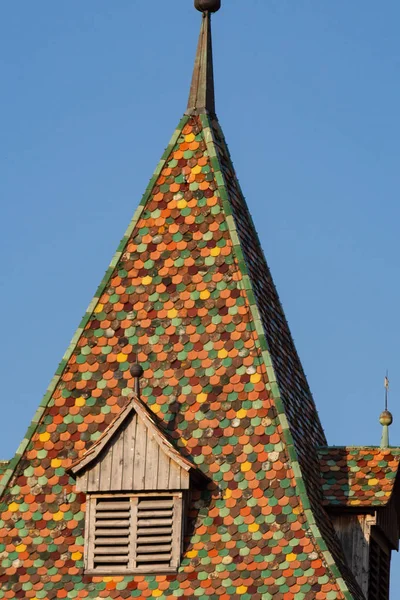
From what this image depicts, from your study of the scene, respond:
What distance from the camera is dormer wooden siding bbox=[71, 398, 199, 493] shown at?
36531 millimetres

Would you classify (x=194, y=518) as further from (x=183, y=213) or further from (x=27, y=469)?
(x=183, y=213)

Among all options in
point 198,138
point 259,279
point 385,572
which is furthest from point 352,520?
point 198,138

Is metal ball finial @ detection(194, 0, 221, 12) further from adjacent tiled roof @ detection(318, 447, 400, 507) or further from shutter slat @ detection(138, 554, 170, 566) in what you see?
shutter slat @ detection(138, 554, 170, 566)

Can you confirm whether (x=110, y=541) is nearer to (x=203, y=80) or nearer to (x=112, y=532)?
(x=112, y=532)

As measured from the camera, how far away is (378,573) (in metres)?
38.4

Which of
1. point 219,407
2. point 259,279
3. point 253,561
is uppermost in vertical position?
point 259,279

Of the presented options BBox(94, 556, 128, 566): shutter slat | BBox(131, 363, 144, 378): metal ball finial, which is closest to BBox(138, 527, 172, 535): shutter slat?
BBox(94, 556, 128, 566): shutter slat

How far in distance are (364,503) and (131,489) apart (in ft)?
11.2

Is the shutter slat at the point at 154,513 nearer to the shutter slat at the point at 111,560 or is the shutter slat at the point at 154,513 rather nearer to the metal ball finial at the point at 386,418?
the shutter slat at the point at 111,560

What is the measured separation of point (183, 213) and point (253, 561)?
6282 mm

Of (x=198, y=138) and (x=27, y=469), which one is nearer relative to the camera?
(x=27, y=469)

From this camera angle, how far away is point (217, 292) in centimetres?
3844

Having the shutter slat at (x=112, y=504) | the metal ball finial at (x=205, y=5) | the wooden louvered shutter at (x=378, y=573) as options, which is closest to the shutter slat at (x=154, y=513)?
the shutter slat at (x=112, y=504)

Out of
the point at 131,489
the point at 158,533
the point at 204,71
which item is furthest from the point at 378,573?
the point at 204,71
